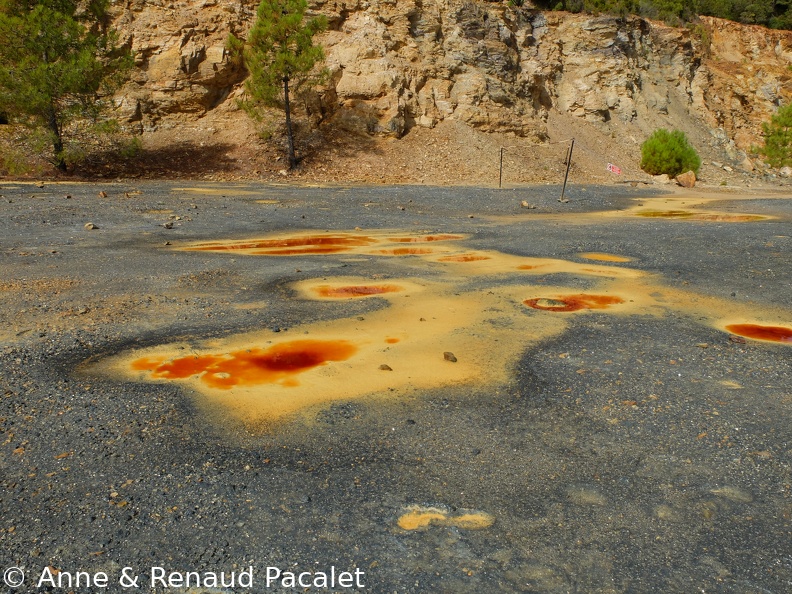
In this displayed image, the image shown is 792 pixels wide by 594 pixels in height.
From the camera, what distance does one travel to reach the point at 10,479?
321 cm

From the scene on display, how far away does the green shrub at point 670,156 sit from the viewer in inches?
1172

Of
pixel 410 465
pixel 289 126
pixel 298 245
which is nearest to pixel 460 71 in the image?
pixel 289 126

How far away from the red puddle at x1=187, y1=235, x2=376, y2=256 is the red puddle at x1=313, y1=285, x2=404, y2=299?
255 centimetres

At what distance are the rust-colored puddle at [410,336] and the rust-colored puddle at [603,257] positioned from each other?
57 cm

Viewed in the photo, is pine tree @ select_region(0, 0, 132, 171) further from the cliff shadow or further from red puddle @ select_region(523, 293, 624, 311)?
red puddle @ select_region(523, 293, 624, 311)

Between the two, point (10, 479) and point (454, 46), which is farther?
point (454, 46)

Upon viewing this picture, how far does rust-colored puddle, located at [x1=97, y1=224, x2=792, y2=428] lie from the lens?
176 inches

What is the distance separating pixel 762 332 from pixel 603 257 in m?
4.04

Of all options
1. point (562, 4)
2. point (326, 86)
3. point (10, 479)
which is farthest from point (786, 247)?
point (562, 4)

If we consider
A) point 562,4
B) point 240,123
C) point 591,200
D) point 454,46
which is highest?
point 562,4

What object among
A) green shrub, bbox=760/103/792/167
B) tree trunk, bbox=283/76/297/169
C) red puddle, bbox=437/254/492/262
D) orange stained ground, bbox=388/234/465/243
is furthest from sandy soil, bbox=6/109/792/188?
red puddle, bbox=437/254/492/262

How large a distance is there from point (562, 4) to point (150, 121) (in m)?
28.0

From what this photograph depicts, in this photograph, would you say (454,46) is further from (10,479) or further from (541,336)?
(10,479)

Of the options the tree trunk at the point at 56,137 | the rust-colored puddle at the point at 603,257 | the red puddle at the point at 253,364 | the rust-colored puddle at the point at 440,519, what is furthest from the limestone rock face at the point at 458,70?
Answer: the rust-colored puddle at the point at 440,519
